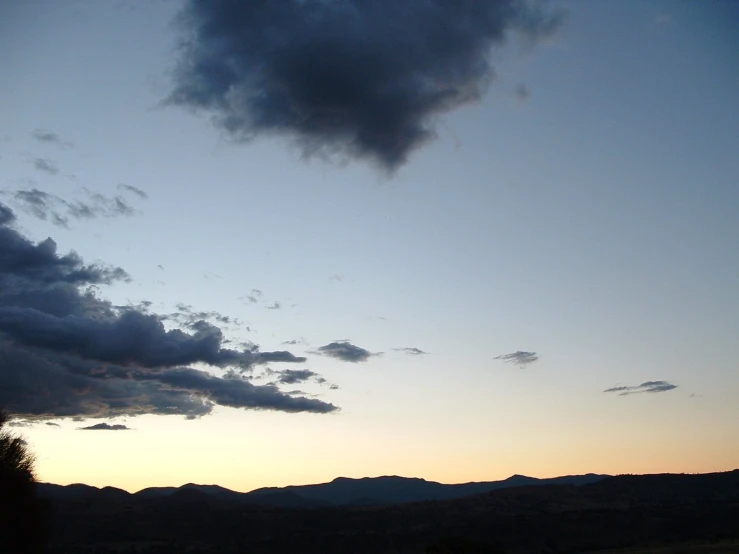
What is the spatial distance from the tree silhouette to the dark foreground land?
39.1 m

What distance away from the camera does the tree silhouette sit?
1767 inches

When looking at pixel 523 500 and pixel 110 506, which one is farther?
pixel 523 500

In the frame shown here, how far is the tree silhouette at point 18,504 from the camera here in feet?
147

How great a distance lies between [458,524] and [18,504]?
2925 inches

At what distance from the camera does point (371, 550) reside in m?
90.2

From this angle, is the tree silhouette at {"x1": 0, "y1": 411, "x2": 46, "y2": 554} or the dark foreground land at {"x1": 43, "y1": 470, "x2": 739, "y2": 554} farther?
the dark foreground land at {"x1": 43, "y1": 470, "x2": 739, "y2": 554}

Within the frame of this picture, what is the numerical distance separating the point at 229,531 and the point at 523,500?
62.2m

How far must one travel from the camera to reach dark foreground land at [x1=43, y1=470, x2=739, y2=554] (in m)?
90.4

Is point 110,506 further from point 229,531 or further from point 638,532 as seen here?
point 638,532

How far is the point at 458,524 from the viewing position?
10406 cm

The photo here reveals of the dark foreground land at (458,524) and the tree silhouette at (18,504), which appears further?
the dark foreground land at (458,524)

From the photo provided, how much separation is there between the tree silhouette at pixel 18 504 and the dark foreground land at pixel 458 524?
39.1 m

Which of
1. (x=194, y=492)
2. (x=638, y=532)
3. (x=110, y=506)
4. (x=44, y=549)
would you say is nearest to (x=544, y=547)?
(x=638, y=532)

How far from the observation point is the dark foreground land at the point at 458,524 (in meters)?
90.4
